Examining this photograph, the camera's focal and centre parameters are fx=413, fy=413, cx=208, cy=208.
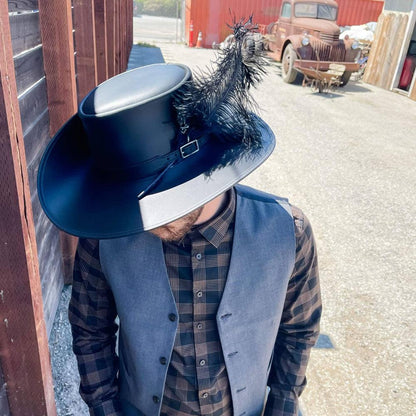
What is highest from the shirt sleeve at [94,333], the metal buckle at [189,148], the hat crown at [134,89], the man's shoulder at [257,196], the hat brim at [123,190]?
the hat crown at [134,89]

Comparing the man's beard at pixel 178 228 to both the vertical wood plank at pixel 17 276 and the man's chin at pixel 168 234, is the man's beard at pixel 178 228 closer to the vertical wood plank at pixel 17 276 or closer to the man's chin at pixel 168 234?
the man's chin at pixel 168 234

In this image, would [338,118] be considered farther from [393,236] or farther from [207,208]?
[207,208]

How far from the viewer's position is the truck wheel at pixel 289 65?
11.8m

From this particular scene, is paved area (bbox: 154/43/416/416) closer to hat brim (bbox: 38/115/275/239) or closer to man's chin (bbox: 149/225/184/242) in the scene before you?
hat brim (bbox: 38/115/275/239)

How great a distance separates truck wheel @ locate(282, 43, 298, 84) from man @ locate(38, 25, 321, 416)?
1142 centimetres

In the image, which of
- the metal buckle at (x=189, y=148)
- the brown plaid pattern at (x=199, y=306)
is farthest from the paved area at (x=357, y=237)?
the brown plaid pattern at (x=199, y=306)

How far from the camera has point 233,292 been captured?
1.29m

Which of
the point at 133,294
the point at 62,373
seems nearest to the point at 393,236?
the point at 62,373

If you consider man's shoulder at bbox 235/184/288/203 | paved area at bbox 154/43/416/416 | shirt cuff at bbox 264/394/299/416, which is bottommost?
paved area at bbox 154/43/416/416

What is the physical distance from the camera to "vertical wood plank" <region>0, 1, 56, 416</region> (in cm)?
117

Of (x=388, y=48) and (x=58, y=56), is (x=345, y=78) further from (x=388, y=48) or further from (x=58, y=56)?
(x=58, y=56)

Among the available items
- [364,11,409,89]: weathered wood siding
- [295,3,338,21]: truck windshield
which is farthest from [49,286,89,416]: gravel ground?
[295,3,338,21]: truck windshield

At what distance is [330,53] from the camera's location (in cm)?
1174

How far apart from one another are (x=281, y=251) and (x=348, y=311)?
2475 millimetres
